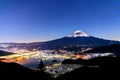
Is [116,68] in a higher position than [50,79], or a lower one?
higher

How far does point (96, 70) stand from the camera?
87188 millimetres

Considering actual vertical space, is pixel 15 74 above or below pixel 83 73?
below

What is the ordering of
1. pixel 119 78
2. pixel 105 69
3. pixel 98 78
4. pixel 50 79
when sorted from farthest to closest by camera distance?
pixel 50 79
pixel 105 69
pixel 98 78
pixel 119 78

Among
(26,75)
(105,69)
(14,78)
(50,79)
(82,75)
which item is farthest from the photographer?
(50,79)

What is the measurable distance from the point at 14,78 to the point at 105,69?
38728 millimetres

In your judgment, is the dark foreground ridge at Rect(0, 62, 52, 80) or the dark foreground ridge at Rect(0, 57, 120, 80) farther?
the dark foreground ridge at Rect(0, 62, 52, 80)

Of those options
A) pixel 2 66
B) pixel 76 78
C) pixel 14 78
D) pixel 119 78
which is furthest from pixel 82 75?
pixel 2 66

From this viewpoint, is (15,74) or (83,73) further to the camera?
(15,74)

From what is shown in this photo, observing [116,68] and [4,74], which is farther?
[4,74]

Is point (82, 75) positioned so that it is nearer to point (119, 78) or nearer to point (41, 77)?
point (119, 78)

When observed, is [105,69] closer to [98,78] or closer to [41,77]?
[98,78]

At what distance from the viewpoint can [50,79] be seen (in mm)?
125062

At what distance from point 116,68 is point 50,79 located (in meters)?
52.6

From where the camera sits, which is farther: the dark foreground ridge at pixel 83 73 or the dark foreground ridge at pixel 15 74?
the dark foreground ridge at pixel 15 74
